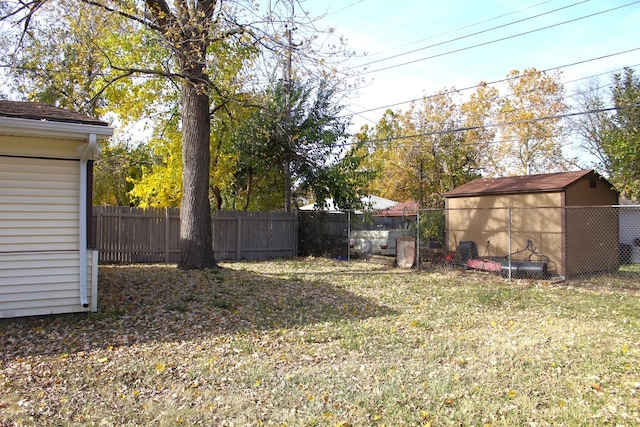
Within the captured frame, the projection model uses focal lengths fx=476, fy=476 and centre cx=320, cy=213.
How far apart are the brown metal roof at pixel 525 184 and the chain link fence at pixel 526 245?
534 millimetres

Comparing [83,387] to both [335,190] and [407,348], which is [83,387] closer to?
[407,348]

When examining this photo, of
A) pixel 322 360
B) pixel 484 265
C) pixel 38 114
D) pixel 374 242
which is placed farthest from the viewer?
pixel 374 242

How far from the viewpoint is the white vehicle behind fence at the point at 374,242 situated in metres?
16.7

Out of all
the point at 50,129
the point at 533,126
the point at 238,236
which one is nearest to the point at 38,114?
the point at 50,129

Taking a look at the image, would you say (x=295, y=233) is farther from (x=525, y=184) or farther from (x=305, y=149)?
(x=525, y=184)

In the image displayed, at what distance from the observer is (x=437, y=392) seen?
4.26m

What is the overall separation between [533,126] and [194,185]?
25795mm

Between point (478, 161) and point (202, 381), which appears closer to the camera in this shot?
point (202, 381)

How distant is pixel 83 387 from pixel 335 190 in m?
13.6

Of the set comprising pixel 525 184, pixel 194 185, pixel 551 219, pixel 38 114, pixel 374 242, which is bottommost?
pixel 374 242

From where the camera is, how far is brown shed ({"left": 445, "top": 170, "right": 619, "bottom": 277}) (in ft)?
39.6

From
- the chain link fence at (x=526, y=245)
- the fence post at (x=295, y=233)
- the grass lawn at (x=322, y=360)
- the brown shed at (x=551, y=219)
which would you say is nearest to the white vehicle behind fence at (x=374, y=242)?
the chain link fence at (x=526, y=245)

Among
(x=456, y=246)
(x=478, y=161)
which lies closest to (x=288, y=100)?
(x=456, y=246)

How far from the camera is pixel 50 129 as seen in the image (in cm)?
635
